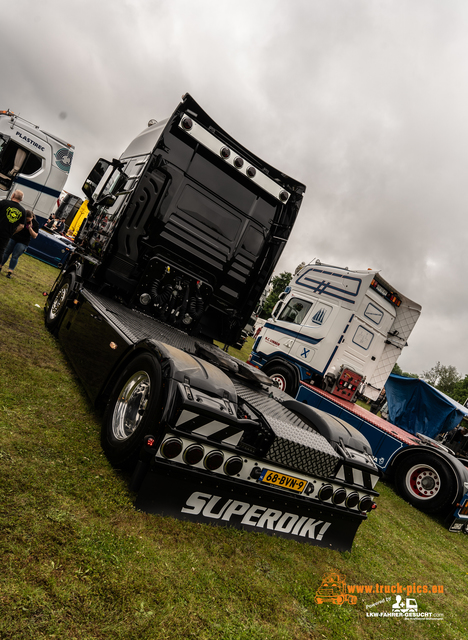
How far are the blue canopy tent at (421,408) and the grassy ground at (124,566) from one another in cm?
943

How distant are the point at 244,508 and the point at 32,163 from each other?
48.8 feet

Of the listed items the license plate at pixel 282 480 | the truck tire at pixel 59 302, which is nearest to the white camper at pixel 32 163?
the truck tire at pixel 59 302

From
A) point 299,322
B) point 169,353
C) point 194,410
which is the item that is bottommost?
point 194,410

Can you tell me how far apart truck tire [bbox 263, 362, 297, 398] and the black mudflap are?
18.8 ft

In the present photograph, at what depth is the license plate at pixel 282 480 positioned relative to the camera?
113 inches

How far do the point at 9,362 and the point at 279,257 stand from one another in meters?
4.20

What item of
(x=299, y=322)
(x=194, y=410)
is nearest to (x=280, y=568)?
(x=194, y=410)

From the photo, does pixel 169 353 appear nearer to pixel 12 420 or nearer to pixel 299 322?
pixel 12 420

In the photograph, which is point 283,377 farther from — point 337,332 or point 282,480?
point 282,480

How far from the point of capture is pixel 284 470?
2.95 m

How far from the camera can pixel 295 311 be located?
10.3 m

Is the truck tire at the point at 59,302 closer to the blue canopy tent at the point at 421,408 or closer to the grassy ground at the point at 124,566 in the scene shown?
the grassy ground at the point at 124,566

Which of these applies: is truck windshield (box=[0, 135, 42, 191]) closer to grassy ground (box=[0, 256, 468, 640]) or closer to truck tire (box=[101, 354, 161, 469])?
grassy ground (box=[0, 256, 468, 640])

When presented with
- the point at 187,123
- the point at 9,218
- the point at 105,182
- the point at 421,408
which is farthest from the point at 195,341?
the point at 421,408
